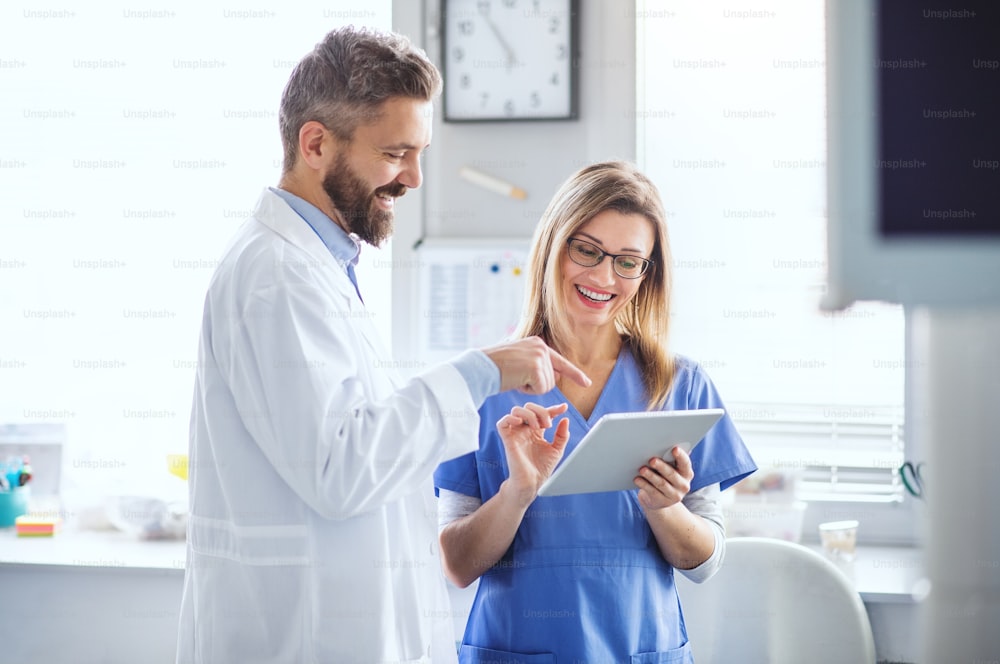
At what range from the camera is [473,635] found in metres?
1.33

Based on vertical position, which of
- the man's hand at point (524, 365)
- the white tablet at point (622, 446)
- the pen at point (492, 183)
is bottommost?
the white tablet at point (622, 446)

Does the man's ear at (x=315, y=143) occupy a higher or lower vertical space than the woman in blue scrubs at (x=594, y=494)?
higher

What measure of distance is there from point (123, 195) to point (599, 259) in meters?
1.58

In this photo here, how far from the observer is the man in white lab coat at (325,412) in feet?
3.27

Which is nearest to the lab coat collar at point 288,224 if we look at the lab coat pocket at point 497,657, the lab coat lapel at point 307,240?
the lab coat lapel at point 307,240

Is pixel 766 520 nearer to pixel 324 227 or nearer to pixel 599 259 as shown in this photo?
pixel 599 259

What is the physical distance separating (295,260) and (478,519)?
475 mm

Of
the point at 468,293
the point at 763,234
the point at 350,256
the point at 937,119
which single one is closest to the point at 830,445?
the point at 763,234

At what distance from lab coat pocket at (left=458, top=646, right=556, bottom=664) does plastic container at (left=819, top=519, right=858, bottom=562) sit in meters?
0.99

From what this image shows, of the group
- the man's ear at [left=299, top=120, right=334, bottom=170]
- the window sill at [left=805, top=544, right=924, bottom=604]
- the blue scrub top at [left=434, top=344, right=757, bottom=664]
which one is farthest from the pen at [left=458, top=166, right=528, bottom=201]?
the window sill at [left=805, top=544, right=924, bottom=604]

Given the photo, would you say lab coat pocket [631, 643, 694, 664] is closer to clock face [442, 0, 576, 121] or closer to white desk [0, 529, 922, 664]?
white desk [0, 529, 922, 664]

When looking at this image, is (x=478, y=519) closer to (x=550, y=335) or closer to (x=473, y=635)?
(x=473, y=635)

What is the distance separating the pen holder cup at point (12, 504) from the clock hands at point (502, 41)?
1687 millimetres

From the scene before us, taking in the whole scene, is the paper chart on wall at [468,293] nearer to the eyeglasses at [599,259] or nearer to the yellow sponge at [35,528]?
the eyeglasses at [599,259]
